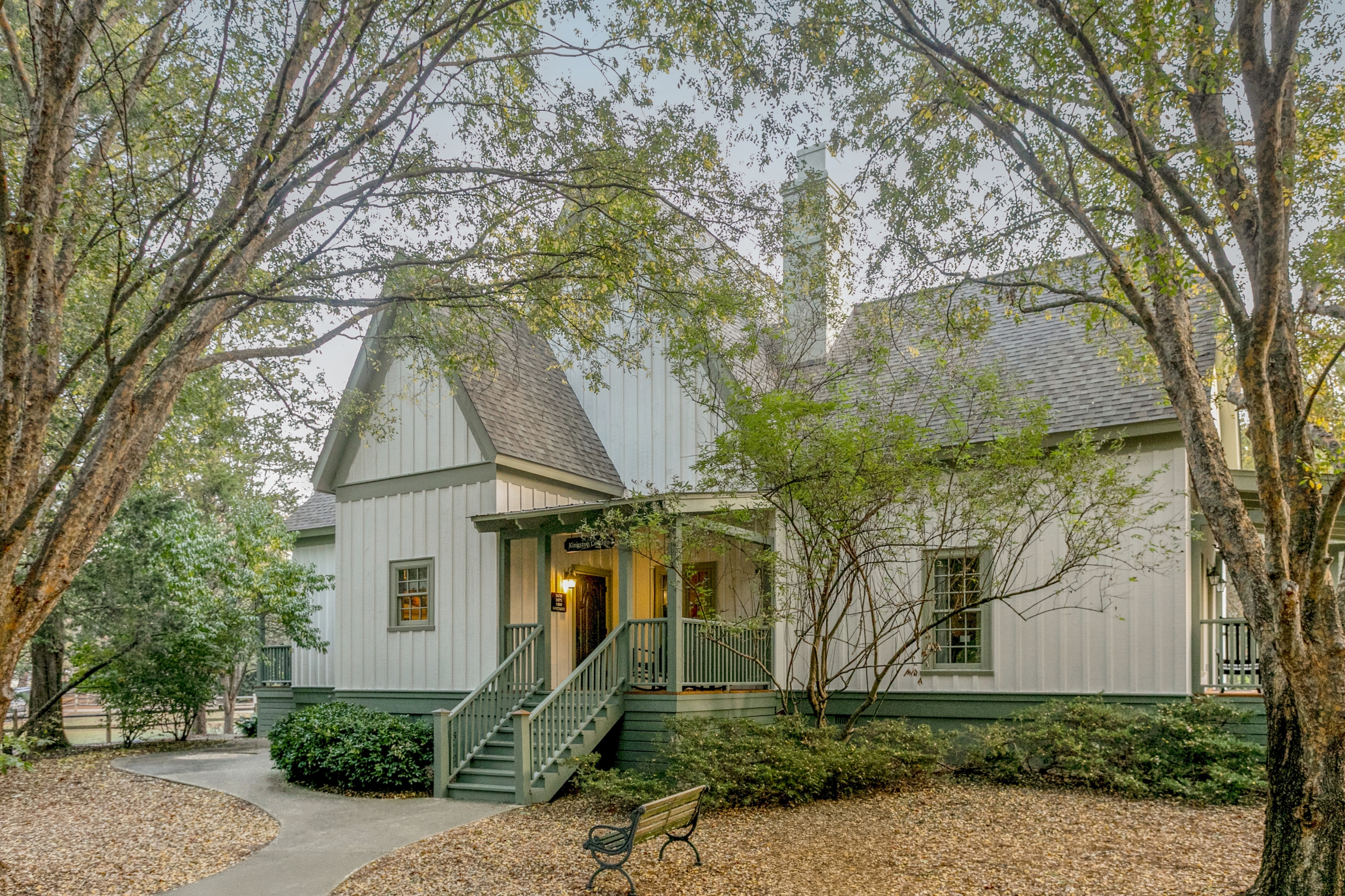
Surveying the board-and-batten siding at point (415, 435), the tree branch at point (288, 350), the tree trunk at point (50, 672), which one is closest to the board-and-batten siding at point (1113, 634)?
the board-and-batten siding at point (415, 435)

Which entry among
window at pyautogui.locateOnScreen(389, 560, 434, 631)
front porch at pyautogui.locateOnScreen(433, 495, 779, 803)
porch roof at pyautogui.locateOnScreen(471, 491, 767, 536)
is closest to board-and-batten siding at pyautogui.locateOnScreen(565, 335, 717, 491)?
front porch at pyautogui.locateOnScreen(433, 495, 779, 803)

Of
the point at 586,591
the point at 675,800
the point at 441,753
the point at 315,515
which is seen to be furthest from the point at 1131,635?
the point at 315,515

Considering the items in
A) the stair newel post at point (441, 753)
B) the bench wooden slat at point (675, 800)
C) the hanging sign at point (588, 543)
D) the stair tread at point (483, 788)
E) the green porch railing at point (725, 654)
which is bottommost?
the stair tread at point (483, 788)

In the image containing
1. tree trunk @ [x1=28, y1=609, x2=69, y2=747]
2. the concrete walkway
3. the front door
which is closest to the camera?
the concrete walkway

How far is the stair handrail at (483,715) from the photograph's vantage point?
11.6m

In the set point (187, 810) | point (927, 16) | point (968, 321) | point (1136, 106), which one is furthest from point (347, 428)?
point (1136, 106)

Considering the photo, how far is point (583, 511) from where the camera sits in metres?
12.1

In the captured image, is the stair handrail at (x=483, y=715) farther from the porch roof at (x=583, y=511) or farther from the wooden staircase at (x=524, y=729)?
the porch roof at (x=583, y=511)

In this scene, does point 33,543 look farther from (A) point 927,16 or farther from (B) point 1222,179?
(B) point 1222,179

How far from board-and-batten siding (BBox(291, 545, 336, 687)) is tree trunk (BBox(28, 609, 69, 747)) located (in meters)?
3.86

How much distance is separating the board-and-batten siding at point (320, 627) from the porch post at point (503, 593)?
185 inches

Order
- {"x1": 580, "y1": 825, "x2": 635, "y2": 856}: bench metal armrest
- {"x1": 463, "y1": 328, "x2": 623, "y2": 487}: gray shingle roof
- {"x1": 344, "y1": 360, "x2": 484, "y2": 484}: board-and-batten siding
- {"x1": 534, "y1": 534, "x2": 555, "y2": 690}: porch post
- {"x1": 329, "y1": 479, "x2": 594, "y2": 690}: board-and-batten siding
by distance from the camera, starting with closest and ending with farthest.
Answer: {"x1": 580, "y1": 825, "x2": 635, "y2": 856}: bench metal armrest → {"x1": 534, "y1": 534, "x2": 555, "y2": 690}: porch post → {"x1": 329, "y1": 479, "x2": 594, "y2": 690}: board-and-batten siding → {"x1": 463, "y1": 328, "x2": 623, "y2": 487}: gray shingle roof → {"x1": 344, "y1": 360, "x2": 484, "y2": 484}: board-and-batten siding

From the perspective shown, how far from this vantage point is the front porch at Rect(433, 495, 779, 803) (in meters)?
11.2

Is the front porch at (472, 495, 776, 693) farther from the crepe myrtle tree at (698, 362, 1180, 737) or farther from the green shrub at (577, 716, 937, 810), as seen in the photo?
the green shrub at (577, 716, 937, 810)
